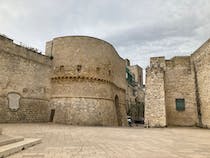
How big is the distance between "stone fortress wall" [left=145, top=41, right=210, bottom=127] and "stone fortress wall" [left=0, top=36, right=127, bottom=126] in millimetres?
4497

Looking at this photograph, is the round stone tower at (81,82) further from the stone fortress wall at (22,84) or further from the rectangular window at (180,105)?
the rectangular window at (180,105)

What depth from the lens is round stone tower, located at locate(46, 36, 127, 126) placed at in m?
14.0

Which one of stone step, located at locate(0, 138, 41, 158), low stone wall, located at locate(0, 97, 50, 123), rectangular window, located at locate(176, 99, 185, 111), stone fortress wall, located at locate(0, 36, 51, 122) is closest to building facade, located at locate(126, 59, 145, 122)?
rectangular window, located at locate(176, 99, 185, 111)

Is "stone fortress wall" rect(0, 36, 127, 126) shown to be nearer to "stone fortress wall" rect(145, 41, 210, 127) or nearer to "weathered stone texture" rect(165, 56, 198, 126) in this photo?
"stone fortress wall" rect(145, 41, 210, 127)

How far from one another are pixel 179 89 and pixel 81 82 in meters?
7.45

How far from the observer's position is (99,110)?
14.4 m

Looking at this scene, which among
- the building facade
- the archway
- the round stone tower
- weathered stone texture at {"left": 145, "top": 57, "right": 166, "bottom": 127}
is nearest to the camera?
weathered stone texture at {"left": 145, "top": 57, "right": 166, "bottom": 127}

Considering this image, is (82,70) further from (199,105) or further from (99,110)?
(199,105)

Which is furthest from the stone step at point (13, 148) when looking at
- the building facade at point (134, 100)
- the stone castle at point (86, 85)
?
the building facade at point (134, 100)

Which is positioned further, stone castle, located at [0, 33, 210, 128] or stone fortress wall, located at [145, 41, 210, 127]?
stone castle, located at [0, 33, 210, 128]

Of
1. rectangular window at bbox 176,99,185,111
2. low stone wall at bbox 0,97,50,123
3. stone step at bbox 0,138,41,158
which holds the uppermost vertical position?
rectangular window at bbox 176,99,185,111

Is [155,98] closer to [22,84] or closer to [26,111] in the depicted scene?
[26,111]

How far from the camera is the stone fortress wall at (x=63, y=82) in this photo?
12555 millimetres

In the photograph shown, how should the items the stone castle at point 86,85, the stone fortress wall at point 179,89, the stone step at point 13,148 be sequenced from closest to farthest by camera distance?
the stone step at point 13,148 < the stone fortress wall at point 179,89 < the stone castle at point 86,85
